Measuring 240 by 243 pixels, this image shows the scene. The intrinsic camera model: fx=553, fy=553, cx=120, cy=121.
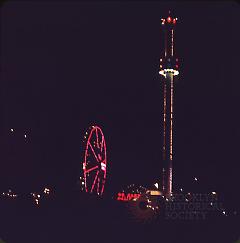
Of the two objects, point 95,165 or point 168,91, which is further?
point 168,91

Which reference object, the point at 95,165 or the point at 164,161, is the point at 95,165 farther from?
the point at 164,161

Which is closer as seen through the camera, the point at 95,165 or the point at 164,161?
the point at 95,165

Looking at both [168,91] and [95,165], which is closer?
[95,165]

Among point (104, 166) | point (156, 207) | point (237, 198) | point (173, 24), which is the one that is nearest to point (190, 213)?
point (156, 207)

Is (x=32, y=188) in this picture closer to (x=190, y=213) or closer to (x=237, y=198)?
(x=190, y=213)

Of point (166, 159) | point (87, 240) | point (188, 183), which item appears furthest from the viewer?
point (188, 183)

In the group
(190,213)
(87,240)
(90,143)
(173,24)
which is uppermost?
(173,24)

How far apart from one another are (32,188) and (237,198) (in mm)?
23305

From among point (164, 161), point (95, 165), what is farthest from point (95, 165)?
point (164, 161)

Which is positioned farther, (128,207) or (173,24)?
(173,24)

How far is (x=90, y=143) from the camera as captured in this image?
117 ft

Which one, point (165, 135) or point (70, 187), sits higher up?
point (165, 135)

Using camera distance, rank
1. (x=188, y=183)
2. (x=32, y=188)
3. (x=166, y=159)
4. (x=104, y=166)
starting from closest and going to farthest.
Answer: (x=104, y=166) < (x=32, y=188) < (x=166, y=159) < (x=188, y=183)

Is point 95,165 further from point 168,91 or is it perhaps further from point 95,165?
point 168,91
